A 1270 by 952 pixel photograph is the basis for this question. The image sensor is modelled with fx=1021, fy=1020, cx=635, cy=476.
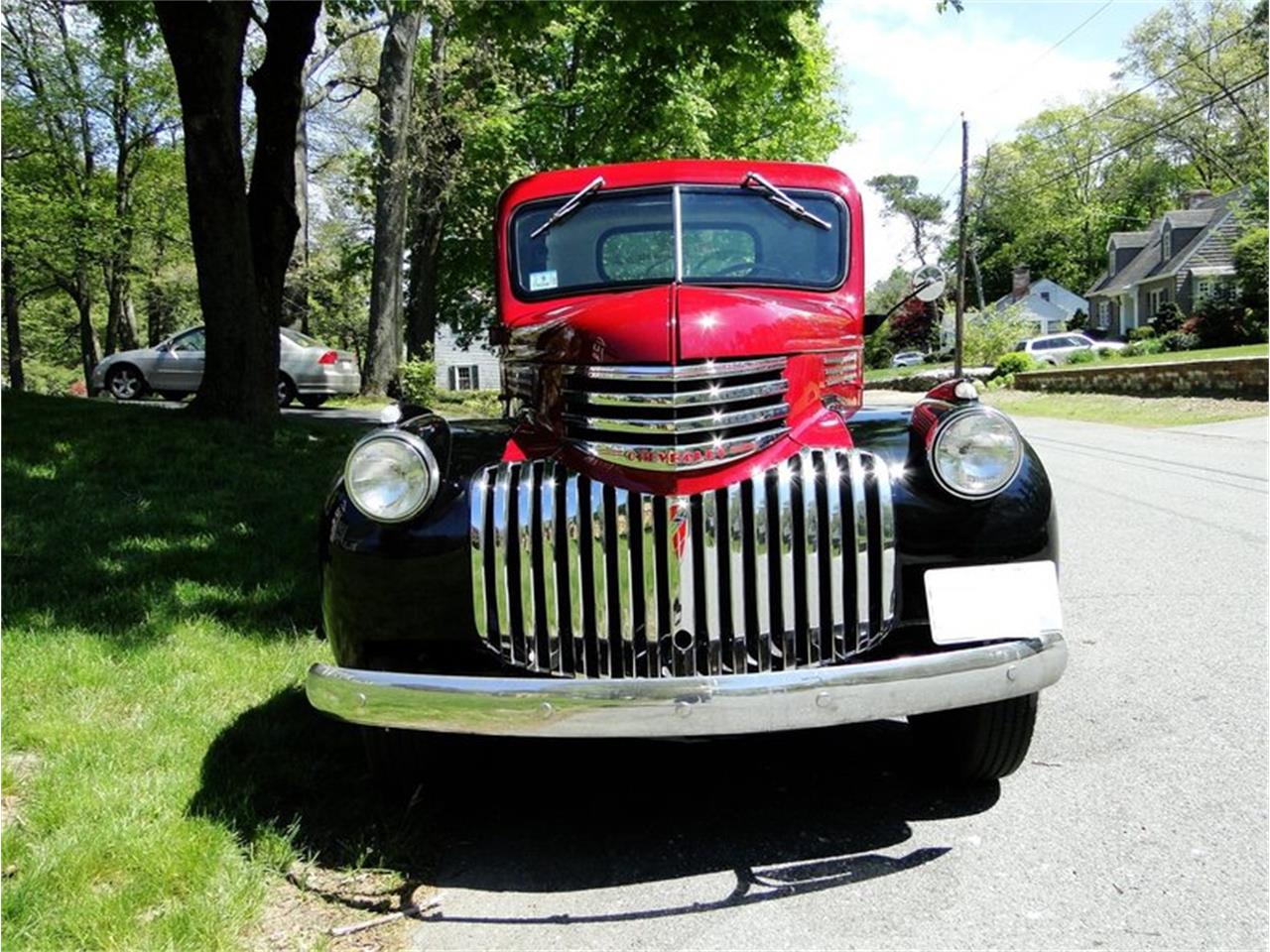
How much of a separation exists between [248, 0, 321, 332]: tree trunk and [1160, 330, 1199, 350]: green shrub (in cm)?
3214

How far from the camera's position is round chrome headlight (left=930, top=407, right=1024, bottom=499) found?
285cm

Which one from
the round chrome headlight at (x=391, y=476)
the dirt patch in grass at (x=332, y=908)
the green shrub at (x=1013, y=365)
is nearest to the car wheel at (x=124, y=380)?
the round chrome headlight at (x=391, y=476)

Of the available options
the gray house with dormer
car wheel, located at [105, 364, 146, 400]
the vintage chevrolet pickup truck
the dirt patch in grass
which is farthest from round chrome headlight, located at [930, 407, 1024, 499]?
the gray house with dormer

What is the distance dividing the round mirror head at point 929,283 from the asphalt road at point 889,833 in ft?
5.63

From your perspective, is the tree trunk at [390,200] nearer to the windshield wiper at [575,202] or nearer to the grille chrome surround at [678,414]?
the windshield wiper at [575,202]

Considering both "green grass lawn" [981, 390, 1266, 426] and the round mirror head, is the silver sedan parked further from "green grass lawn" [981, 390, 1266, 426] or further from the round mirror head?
the round mirror head

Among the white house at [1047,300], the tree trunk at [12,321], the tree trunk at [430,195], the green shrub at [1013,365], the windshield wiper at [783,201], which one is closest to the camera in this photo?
the windshield wiper at [783,201]

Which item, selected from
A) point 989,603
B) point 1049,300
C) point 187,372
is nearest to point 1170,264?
point 1049,300

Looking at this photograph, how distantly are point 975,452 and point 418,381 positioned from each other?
17136 mm

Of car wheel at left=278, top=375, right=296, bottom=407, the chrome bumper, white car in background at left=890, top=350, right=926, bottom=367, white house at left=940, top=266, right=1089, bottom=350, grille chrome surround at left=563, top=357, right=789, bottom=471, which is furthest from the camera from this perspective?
white house at left=940, top=266, right=1089, bottom=350

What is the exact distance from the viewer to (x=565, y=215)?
444 cm

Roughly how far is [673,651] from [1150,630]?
10.1ft

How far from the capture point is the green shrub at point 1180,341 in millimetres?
33875

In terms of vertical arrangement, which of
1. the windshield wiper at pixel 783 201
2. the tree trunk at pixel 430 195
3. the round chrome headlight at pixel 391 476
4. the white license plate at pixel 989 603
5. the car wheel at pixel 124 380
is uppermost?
the tree trunk at pixel 430 195
